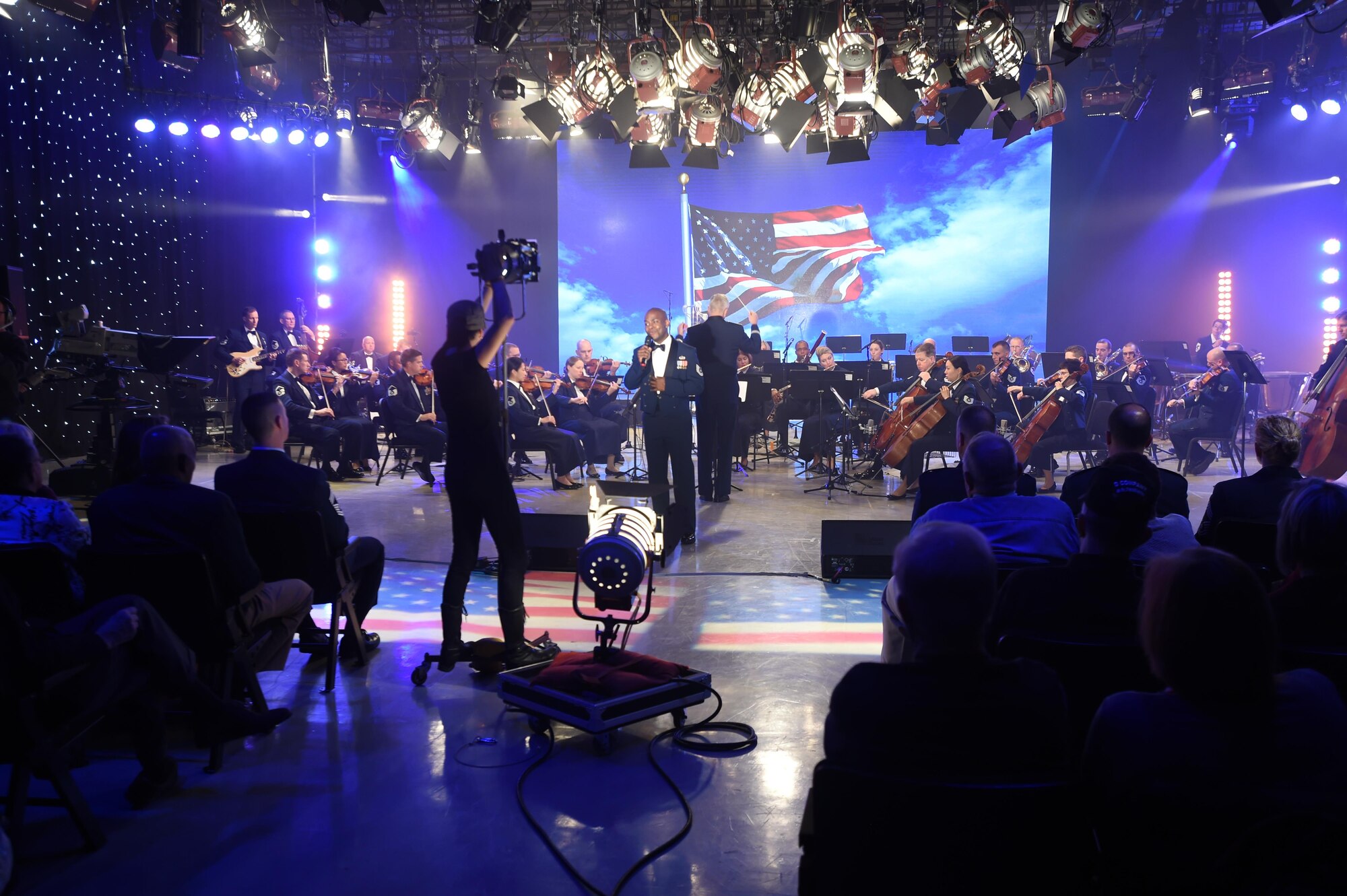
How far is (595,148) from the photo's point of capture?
17734 mm

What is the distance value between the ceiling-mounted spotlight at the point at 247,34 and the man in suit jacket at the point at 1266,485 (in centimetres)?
1125

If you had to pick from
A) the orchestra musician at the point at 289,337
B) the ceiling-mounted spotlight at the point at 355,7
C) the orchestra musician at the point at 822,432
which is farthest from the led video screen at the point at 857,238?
the ceiling-mounted spotlight at the point at 355,7

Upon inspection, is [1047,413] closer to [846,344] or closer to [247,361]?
[846,344]

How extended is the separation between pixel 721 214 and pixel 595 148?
2.76 m

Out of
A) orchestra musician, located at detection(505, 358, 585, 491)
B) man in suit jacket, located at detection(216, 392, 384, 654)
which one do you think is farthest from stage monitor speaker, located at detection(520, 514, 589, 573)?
orchestra musician, located at detection(505, 358, 585, 491)

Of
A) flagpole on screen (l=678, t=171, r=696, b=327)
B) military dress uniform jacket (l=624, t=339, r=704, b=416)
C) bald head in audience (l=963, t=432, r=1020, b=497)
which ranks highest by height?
flagpole on screen (l=678, t=171, r=696, b=327)

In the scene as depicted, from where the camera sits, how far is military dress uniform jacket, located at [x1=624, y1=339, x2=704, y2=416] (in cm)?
753

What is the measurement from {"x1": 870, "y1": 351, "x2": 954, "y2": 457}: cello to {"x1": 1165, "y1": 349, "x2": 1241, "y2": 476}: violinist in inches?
130

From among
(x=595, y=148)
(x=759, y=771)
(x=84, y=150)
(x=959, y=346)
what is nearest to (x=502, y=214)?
(x=595, y=148)

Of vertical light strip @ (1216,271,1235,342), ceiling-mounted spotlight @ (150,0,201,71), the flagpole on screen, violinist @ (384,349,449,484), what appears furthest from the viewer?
the flagpole on screen

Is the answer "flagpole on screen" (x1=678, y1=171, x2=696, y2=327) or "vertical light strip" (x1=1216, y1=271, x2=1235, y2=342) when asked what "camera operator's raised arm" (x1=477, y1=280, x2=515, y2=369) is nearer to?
"flagpole on screen" (x1=678, y1=171, x2=696, y2=327)

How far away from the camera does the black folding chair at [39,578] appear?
316cm

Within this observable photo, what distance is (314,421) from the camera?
11.3 metres

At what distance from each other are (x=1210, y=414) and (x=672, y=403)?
7224 mm
